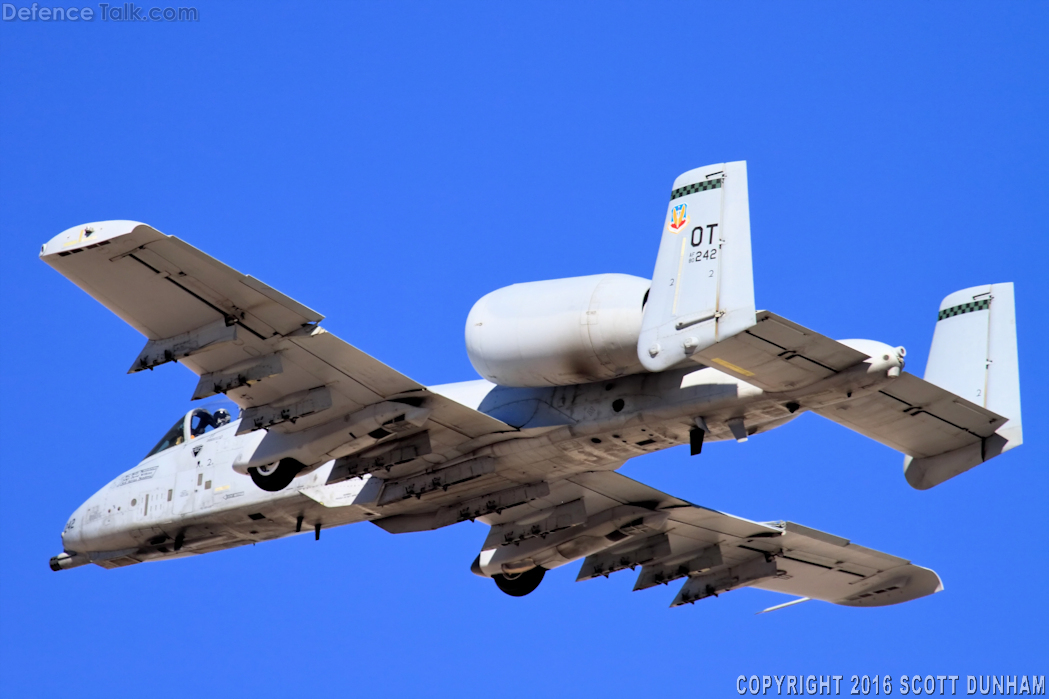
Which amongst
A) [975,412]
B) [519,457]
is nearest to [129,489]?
[519,457]

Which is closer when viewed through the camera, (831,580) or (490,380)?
Answer: (490,380)

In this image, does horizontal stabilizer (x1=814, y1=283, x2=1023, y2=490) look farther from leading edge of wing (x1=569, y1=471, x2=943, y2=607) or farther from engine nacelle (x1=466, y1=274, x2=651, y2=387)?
leading edge of wing (x1=569, y1=471, x2=943, y2=607)

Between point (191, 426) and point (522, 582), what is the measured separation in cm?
748

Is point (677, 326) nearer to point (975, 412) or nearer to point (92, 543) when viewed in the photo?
point (975, 412)

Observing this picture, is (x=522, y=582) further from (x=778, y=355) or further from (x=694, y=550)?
(x=778, y=355)

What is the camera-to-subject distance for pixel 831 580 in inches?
1208

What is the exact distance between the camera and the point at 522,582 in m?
29.0

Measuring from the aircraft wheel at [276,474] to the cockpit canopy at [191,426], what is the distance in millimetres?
4388

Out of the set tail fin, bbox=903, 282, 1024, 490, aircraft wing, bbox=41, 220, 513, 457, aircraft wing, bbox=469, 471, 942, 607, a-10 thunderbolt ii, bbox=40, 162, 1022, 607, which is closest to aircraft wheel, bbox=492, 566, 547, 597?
a-10 thunderbolt ii, bbox=40, 162, 1022, 607

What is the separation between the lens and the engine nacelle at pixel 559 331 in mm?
20422

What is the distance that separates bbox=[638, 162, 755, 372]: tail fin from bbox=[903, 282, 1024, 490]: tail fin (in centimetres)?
571

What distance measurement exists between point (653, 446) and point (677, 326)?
4.52 metres

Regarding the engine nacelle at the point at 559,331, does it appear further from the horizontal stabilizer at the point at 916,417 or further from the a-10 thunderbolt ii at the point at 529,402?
the horizontal stabilizer at the point at 916,417

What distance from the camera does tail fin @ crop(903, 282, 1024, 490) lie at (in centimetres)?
2169
